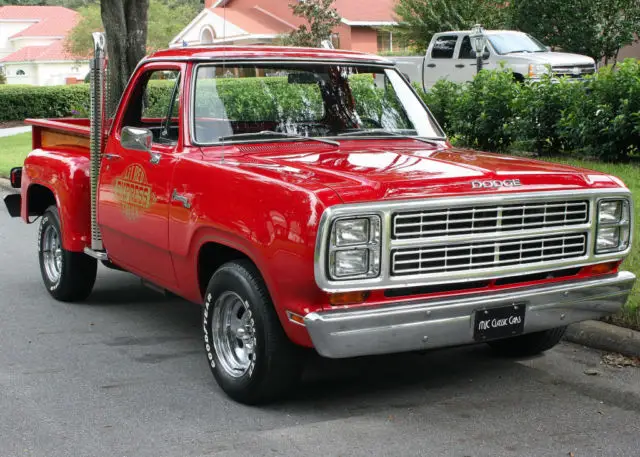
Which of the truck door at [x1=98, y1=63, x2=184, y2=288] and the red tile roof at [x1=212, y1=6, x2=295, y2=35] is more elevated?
the red tile roof at [x1=212, y1=6, x2=295, y2=35]

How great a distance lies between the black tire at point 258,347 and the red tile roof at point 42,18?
301ft

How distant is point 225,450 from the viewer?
4820 mm

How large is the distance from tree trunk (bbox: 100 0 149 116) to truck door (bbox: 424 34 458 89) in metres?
11.1

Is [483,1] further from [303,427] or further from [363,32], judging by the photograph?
[303,427]

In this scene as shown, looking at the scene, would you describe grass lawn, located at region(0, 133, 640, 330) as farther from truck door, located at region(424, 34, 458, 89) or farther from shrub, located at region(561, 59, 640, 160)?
truck door, located at region(424, 34, 458, 89)

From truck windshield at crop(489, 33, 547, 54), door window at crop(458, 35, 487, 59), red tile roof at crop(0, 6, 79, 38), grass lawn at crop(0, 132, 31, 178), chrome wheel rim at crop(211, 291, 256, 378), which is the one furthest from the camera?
red tile roof at crop(0, 6, 79, 38)

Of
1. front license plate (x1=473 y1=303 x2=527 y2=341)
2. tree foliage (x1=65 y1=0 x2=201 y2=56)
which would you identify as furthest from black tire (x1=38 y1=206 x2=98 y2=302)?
tree foliage (x1=65 y1=0 x2=201 y2=56)

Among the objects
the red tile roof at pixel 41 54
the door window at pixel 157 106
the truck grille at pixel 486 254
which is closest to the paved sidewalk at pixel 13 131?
the door window at pixel 157 106

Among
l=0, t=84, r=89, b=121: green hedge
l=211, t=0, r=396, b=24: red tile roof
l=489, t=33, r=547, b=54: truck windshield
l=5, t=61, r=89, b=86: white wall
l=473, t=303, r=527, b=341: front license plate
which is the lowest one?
l=5, t=61, r=89, b=86: white wall

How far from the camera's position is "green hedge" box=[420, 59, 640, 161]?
12031 mm

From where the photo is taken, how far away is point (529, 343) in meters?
6.34

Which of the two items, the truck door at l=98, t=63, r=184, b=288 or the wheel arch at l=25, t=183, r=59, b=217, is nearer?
the truck door at l=98, t=63, r=184, b=288

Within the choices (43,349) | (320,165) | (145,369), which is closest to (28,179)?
(43,349)

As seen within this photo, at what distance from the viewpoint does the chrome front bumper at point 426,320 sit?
4.80m
